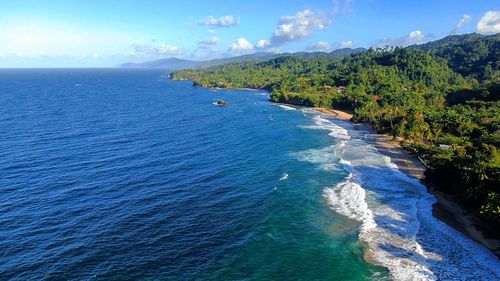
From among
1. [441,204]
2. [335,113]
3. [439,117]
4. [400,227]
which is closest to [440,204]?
[441,204]

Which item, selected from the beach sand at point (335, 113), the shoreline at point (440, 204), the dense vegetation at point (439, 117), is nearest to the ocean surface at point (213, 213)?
the shoreline at point (440, 204)

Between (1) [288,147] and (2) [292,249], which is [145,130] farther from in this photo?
(2) [292,249]

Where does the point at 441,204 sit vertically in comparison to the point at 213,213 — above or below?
below

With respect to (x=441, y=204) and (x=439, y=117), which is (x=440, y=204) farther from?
(x=439, y=117)

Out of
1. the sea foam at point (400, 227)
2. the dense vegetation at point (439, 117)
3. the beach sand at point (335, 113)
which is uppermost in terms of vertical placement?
the dense vegetation at point (439, 117)

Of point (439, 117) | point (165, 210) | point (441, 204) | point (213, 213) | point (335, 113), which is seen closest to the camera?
point (213, 213)

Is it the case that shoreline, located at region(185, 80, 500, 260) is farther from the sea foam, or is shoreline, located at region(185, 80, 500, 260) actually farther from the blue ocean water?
the blue ocean water

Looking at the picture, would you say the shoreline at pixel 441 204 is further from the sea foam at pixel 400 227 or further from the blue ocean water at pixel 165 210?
the blue ocean water at pixel 165 210

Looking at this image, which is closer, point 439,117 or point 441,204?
point 441,204
